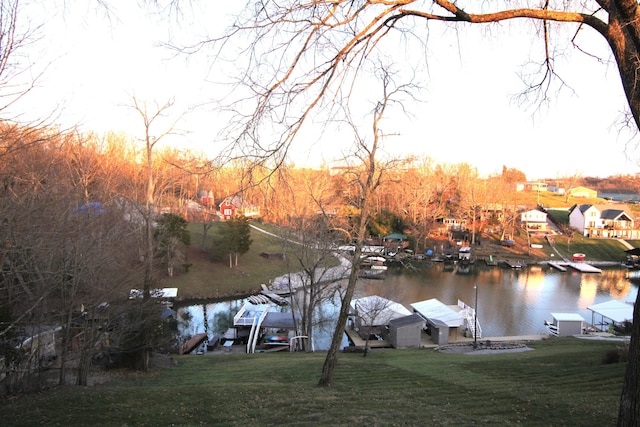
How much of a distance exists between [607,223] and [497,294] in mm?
32600

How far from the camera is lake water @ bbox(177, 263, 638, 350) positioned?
2123cm

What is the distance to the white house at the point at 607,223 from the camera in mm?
49094

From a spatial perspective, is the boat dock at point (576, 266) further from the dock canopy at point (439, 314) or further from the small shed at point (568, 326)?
the dock canopy at point (439, 314)

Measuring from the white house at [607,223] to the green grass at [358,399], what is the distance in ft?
160

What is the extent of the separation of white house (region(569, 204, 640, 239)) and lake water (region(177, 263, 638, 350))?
12780 millimetres

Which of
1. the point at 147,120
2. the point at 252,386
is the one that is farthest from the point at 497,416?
the point at 147,120

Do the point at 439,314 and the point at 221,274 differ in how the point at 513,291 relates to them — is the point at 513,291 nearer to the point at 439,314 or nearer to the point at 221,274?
the point at 439,314

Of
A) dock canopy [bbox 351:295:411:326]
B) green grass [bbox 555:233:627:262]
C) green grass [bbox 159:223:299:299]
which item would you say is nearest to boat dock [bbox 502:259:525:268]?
green grass [bbox 555:233:627:262]

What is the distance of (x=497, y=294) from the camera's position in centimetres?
2755

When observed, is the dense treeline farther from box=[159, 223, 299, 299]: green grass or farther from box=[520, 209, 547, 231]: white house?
box=[520, 209, 547, 231]: white house

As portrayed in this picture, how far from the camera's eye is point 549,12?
11.2 feet

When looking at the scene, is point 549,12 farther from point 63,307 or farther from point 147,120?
point 147,120

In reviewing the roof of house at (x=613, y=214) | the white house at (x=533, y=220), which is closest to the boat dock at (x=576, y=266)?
the white house at (x=533, y=220)

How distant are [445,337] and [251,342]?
29.2ft
